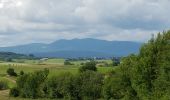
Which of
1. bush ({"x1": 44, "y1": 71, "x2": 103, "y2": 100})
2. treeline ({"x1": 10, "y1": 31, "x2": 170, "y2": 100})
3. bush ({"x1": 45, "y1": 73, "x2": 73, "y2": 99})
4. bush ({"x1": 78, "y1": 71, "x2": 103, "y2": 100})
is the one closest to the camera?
treeline ({"x1": 10, "y1": 31, "x2": 170, "y2": 100})

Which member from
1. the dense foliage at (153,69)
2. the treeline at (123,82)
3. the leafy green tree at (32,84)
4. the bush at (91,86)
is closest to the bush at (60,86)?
the treeline at (123,82)

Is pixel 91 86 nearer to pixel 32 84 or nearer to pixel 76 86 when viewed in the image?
pixel 76 86

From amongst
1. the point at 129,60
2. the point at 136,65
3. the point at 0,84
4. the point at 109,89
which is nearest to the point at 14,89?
the point at 0,84

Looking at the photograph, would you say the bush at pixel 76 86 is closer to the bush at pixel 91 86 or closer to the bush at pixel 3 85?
the bush at pixel 91 86

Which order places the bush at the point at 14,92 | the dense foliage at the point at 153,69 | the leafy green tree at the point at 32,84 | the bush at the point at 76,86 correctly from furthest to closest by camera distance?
the bush at the point at 14,92 < the leafy green tree at the point at 32,84 < the bush at the point at 76,86 < the dense foliage at the point at 153,69

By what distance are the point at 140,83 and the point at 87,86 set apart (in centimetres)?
5536

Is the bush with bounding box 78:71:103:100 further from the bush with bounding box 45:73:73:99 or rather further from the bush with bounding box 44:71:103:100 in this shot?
the bush with bounding box 45:73:73:99

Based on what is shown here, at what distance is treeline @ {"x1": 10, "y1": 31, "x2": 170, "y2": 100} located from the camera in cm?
7462

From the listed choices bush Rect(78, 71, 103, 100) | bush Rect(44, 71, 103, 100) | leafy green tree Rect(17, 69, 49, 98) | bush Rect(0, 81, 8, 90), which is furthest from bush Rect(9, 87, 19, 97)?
bush Rect(78, 71, 103, 100)

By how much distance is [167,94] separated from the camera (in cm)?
6744

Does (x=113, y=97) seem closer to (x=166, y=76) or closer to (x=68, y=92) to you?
(x=68, y=92)

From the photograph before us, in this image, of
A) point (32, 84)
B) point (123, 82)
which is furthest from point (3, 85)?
point (123, 82)

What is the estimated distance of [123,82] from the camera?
93.9m

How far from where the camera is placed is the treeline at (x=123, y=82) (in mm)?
74625
